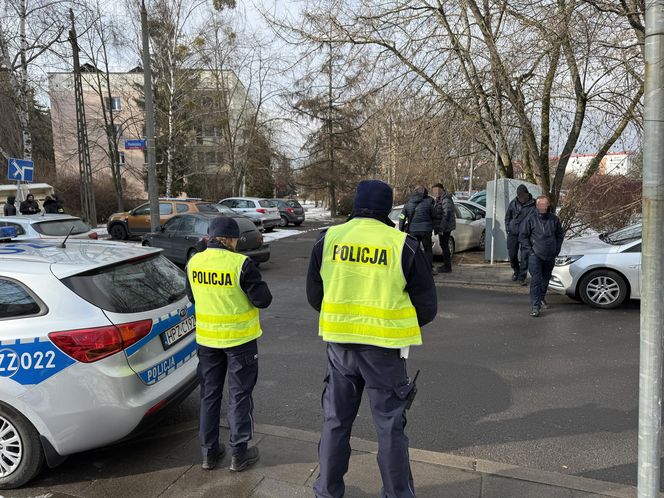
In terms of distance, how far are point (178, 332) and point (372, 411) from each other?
165 cm

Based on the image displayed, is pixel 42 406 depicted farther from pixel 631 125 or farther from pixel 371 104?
pixel 631 125

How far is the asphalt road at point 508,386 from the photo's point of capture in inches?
133

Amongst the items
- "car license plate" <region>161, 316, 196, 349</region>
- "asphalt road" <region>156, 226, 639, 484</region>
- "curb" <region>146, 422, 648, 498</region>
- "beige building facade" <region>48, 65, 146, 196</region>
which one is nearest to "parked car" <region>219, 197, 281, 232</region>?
"beige building facade" <region>48, 65, 146, 196</region>

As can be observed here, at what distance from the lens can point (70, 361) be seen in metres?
2.76

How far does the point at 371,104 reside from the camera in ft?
37.2

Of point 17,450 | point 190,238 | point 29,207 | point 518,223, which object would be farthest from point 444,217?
point 29,207

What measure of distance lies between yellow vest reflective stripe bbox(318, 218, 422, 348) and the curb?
118cm

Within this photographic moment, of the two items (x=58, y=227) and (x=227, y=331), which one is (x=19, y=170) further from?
(x=227, y=331)

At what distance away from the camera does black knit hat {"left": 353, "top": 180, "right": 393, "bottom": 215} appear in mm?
2447

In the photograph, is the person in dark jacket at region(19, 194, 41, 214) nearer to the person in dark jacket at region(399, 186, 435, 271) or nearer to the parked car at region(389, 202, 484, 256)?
the parked car at region(389, 202, 484, 256)

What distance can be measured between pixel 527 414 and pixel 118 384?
10.1ft

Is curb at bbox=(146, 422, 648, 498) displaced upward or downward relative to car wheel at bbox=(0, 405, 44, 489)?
downward

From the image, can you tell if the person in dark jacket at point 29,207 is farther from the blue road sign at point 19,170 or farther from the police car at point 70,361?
the police car at point 70,361

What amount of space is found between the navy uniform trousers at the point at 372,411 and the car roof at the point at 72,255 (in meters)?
1.77
